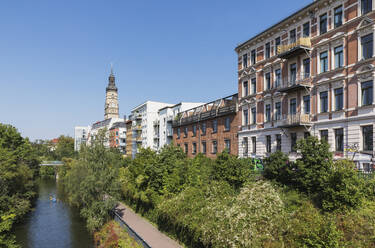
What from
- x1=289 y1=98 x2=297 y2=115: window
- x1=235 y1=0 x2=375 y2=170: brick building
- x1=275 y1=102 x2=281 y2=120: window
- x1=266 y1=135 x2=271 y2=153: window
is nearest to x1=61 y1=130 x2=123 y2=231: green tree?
x1=235 y1=0 x2=375 y2=170: brick building

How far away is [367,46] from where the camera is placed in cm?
1958

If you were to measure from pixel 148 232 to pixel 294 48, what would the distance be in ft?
65.8

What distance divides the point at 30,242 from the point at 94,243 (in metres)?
6.42

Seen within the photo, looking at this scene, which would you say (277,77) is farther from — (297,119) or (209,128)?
(209,128)

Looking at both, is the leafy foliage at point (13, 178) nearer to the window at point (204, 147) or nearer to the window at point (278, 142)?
the window at point (278, 142)

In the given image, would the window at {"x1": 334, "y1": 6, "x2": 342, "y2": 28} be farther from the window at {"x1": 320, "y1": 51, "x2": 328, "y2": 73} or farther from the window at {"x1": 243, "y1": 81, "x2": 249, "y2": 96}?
the window at {"x1": 243, "y1": 81, "x2": 249, "y2": 96}

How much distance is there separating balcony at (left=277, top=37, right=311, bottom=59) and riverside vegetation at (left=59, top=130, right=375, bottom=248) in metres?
8.59

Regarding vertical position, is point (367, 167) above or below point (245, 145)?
below

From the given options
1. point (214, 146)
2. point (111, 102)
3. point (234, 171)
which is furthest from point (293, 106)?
point (111, 102)

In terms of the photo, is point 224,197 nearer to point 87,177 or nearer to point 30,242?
point 87,177

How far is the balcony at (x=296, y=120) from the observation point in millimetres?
23587

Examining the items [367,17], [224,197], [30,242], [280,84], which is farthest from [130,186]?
[367,17]

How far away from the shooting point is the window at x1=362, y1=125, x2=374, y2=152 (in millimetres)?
19422

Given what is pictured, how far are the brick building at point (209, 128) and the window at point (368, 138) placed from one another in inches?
593
